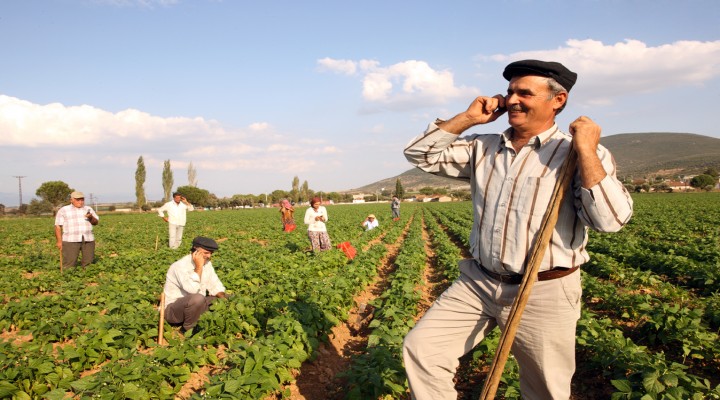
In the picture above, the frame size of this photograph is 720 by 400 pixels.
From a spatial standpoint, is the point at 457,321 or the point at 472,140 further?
the point at 472,140

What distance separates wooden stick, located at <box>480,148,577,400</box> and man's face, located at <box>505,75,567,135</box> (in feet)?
0.93

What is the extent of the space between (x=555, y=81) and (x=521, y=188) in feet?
1.74

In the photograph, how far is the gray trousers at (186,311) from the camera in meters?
5.64

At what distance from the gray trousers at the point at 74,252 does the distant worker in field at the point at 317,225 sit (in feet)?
16.6

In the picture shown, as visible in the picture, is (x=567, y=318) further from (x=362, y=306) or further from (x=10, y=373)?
(x=362, y=306)

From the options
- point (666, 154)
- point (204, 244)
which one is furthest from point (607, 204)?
point (666, 154)

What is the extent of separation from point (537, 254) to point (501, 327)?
48 cm

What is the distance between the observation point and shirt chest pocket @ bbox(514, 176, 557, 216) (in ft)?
6.61

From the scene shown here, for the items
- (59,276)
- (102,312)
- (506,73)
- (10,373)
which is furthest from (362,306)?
(59,276)

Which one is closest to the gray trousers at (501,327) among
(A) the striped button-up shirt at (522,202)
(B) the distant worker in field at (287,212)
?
(A) the striped button-up shirt at (522,202)

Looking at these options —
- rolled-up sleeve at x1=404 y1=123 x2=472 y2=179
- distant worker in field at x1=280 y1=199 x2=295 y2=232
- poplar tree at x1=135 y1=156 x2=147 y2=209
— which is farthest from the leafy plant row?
poplar tree at x1=135 y1=156 x2=147 y2=209

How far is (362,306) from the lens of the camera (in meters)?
7.25

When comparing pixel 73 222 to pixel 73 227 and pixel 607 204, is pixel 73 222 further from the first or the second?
pixel 607 204

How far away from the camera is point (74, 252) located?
9609 mm
